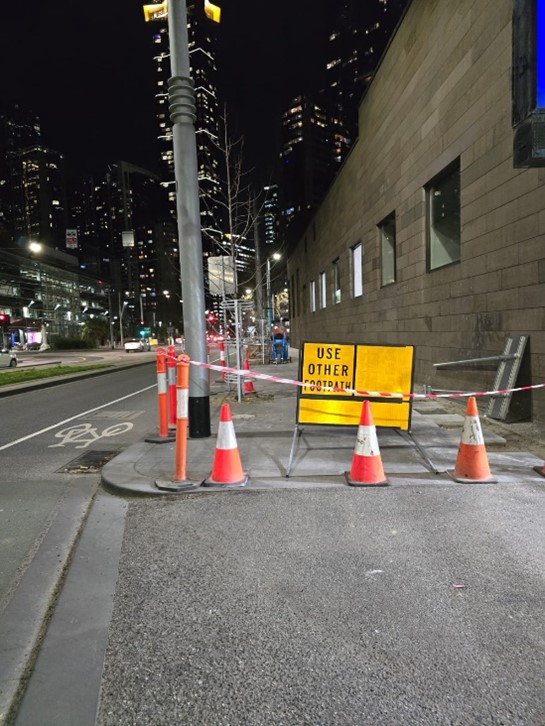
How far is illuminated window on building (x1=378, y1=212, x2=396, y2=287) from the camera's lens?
554 inches

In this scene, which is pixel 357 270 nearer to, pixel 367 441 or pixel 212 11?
pixel 212 11

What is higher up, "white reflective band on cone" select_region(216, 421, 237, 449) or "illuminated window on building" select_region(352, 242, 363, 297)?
"illuminated window on building" select_region(352, 242, 363, 297)

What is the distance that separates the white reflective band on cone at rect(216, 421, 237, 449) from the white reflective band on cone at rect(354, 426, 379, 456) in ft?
4.45

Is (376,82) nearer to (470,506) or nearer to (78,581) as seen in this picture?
(470,506)

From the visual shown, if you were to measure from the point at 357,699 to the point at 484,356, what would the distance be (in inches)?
301

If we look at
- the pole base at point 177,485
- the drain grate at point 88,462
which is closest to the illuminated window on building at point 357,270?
the drain grate at point 88,462

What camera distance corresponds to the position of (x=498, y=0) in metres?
7.79

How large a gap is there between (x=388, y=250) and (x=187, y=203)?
9164 millimetres

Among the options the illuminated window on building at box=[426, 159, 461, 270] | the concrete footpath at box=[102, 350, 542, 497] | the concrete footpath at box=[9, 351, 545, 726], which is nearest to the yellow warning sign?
the concrete footpath at box=[102, 350, 542, 497]

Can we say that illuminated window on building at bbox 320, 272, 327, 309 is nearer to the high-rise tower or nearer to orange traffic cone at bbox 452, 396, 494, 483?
the high-rise tower

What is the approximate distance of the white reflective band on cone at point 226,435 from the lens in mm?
5000

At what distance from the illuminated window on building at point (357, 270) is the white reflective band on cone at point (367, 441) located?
13.1 meters

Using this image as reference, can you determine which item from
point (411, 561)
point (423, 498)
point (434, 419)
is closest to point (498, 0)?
point (434, 419)

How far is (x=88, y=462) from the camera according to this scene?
648 cm
